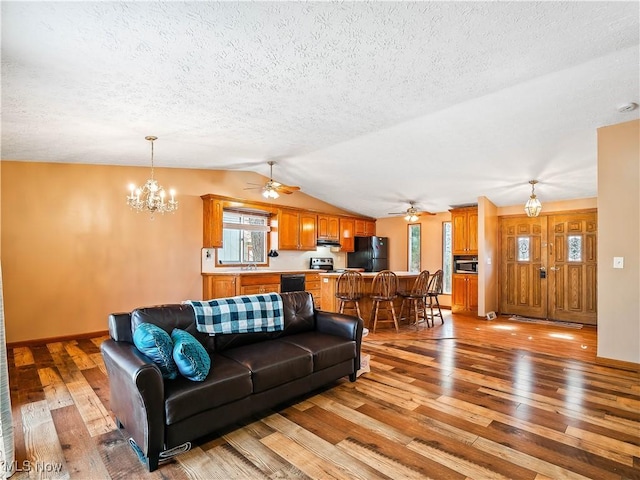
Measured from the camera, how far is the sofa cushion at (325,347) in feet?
9.59

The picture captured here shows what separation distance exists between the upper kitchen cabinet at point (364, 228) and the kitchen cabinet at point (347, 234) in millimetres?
154

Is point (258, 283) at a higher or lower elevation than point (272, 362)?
higher

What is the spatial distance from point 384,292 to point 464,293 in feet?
8.20

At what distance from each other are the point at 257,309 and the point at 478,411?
2052 mm

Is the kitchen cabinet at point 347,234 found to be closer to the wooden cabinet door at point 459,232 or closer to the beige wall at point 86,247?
the wooden cabinet door at point 459,232

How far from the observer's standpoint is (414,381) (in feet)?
10.7

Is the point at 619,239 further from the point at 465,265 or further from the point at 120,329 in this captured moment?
the point at 120,329

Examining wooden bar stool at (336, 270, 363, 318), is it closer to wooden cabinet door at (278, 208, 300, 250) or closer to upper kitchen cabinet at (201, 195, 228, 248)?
wooden cabinet door at (278, 208, 300, 250)

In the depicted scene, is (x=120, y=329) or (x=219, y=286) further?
(x=219, y=286)

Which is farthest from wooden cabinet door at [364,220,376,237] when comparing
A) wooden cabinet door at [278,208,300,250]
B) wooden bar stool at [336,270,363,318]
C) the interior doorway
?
wooden bar stool at [336,270,363,318]

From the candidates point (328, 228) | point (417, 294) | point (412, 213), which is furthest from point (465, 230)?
point (328, 228)

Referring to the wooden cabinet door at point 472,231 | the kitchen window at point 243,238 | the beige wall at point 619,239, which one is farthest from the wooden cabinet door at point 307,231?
the beige wall at point 619,239

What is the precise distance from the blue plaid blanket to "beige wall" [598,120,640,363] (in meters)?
3.61

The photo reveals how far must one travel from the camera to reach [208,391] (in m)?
2.18
